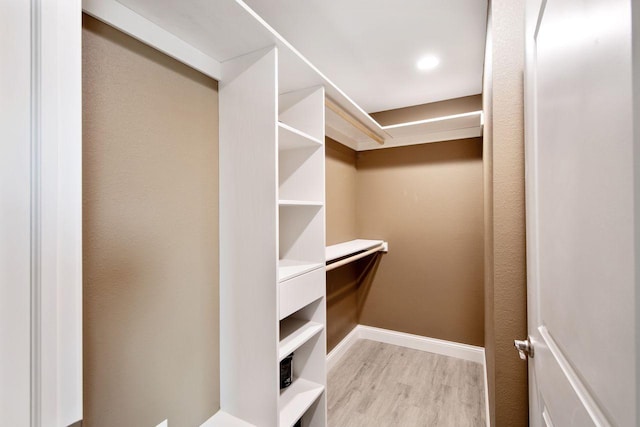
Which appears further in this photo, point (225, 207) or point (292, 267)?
point (292, 267)

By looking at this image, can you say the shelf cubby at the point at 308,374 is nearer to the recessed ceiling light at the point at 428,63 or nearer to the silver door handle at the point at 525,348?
the silver door handle at the point at 525,348

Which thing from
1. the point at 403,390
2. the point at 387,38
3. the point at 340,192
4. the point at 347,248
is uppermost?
the point at 387,38

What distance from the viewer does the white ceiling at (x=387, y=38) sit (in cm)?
147

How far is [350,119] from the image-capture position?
2.11 meters

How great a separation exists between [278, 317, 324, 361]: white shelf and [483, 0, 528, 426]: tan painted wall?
88 cm

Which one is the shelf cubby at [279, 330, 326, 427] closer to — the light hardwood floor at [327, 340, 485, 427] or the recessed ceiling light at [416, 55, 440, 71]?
the light hardwood floor at [327, 340, 485, 427]

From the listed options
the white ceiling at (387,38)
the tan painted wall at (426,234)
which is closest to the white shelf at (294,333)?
the tan painted wall at (426,234)

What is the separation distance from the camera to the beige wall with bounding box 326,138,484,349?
2.67 m

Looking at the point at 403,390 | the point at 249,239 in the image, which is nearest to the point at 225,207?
the point at 249,239

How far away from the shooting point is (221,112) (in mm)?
1409

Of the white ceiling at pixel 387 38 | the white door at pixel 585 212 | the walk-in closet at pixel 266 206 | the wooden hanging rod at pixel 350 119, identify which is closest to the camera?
the white door at pixel 585 212

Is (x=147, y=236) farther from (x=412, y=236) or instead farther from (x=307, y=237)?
(x=412, y=236)

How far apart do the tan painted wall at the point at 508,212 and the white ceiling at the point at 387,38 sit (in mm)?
511

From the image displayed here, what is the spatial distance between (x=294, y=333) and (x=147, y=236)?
901mm
